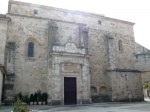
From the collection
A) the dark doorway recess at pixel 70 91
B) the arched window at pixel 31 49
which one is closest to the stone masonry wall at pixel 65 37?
the arched window at pixel 31 49

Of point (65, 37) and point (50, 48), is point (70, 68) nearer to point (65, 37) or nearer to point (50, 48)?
point (50, 48)

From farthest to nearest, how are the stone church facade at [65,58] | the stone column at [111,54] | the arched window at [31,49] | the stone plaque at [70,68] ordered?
1. the stone column at [111,54]
2. the arched window at [31,49]
3. the stone plaque at [70,68]
4. the stone church facade at [65,58]

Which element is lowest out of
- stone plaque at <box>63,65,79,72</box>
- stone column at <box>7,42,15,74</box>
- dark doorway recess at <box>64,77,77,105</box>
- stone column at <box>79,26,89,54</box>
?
dark doorway recess at <box>64,77,77,105</box>

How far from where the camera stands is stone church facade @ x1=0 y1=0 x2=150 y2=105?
1606 centimetres

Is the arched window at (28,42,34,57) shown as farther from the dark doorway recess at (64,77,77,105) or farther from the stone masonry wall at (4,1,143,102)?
the dark doorway recess at (64,77,77,105)

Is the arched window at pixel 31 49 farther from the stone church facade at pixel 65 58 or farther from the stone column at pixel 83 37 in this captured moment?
the stone column at pixel 83 37

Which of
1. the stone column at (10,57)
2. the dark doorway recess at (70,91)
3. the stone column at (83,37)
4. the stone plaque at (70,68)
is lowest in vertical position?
the dark doorway recess at (70,91)

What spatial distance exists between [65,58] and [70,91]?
3.36 m

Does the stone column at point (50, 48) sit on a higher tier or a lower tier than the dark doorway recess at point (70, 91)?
higher

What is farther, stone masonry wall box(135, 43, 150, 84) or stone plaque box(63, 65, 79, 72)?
stone masonry wall box(135, 43, 150, 84)

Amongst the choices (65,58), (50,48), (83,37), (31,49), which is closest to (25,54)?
(31,49)

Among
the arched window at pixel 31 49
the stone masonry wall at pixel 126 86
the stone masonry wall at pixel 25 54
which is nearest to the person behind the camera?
the stone masonry wall at pixel 25 54

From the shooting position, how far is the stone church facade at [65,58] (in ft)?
52.7

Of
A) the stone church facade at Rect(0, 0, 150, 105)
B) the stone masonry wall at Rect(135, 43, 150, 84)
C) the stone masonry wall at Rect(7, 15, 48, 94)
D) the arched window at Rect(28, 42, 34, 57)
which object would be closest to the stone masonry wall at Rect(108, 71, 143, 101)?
the stone church facade at Rect(0, 0, 150, 105)
